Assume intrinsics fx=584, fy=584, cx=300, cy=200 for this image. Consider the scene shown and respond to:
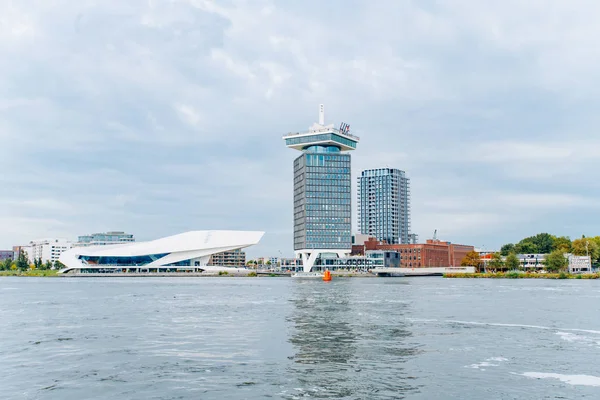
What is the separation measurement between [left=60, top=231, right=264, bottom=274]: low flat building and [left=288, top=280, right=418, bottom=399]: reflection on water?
155 m

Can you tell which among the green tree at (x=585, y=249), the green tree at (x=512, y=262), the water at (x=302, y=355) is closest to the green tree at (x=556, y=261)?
the green tree at (x=585, y=249)

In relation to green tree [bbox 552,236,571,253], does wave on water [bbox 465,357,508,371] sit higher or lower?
lower

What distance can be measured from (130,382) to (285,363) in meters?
6.30

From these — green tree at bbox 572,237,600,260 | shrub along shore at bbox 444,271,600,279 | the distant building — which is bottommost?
shrub along shore at bbox 444,271,600,279

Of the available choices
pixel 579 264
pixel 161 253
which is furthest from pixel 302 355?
pixel 161 253

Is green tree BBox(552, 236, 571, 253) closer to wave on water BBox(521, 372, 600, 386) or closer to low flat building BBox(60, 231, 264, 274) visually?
low flat building BBox(60, 231, 264, 274)

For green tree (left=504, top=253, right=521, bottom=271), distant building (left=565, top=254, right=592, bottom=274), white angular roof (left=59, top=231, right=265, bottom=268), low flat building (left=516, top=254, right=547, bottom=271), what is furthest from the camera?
white angular roof (left=59, top=231, right=265, bottom=268)

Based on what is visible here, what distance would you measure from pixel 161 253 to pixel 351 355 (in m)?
177

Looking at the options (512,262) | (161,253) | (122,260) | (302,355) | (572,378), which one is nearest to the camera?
(572,378)

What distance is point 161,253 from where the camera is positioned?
195750 millimetres

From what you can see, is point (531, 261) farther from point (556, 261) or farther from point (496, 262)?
point (556, 261)

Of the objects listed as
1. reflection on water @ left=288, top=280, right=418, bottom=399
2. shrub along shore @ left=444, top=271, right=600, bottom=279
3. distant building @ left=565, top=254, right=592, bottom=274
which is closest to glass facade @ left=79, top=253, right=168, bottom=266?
shrub along shore @ left=444, top=271, right=600, bottom=279

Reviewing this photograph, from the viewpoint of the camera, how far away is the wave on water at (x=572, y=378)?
20016 mm

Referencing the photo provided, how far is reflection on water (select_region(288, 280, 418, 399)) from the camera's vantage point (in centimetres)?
1947
